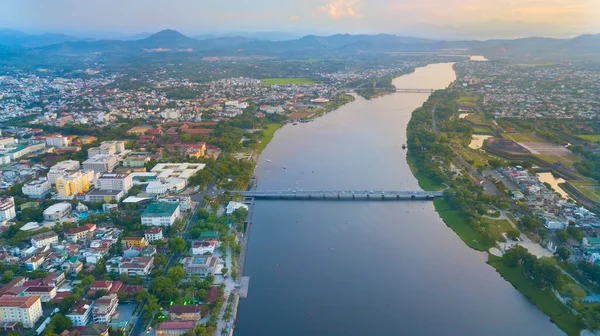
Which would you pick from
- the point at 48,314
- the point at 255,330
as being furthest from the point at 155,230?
the point at 255,330

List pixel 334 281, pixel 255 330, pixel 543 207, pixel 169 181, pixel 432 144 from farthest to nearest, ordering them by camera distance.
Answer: pixel 432 144
pixel 169 181
pixel 543 207
pixel 334 281
pixel 255 330

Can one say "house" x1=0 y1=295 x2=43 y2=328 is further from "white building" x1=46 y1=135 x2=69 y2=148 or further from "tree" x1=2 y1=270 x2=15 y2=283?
"white building" x1=46 y1=135 x2=69 y2=148

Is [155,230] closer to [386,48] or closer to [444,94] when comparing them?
[444,94]

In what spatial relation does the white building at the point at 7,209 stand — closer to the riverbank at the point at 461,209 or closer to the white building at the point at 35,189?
the white building at the point at 35,189

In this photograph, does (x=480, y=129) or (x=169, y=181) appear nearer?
(x=169, y=181)

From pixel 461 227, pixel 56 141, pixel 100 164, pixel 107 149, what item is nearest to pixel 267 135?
pixel 107 149

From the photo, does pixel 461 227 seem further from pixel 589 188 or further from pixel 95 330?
pixel 95 330
